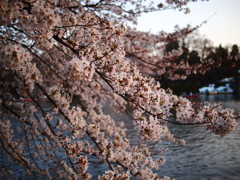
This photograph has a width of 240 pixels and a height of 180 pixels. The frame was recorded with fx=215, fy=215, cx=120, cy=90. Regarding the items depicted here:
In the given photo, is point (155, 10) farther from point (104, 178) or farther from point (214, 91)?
point (214, 91)

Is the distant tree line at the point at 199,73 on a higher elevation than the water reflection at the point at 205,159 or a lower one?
higher

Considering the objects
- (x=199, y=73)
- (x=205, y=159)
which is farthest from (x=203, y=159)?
(x=199, y=73)

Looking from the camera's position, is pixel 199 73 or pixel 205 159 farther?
pixel 199 73

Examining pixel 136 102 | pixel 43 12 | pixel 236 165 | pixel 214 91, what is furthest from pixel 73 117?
pixel 214 91

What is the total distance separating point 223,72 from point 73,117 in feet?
149

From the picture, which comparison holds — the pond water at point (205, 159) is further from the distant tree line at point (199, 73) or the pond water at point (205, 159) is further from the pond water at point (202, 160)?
the distant tree line at point (199, 73)

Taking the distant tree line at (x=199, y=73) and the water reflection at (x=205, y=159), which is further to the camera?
the distant tree line at (x=199, y=73)

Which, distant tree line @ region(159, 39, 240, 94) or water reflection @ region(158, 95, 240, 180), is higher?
distant tree line @ region(159, 39, 240, 94)

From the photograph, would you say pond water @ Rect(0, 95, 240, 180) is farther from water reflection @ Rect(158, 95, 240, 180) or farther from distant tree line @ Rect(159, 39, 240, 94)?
distant tree line @ Rect(159, 39, 240, 94)

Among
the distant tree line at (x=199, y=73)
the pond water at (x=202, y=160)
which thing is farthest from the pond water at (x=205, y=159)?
the distant tree line at (x=199, y=73)

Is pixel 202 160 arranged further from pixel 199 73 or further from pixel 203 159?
pixel 199 73

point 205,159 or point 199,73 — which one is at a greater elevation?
point 199,73

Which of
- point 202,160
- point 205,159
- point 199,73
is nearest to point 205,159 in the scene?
point 205,159

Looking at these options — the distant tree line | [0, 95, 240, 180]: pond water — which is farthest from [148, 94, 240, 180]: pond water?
the distant tree line
